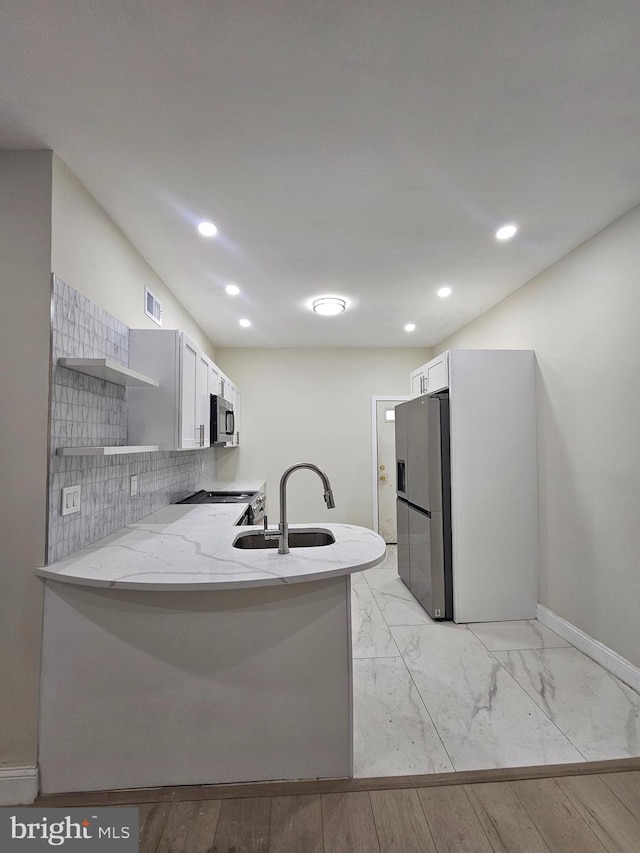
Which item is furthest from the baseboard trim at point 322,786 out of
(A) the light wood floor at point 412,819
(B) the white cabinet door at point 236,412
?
(B) the white cabinet door at point 236,412

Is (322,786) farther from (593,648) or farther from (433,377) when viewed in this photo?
(433,377)

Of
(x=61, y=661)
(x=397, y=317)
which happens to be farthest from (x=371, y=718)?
(x=397, y=317)

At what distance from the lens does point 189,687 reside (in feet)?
5.50

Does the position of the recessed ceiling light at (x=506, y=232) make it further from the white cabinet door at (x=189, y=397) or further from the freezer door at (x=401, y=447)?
the white cabinet door at (x=189, y=397)

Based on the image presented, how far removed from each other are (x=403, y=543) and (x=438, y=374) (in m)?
1.66

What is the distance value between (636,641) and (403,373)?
13.2ft

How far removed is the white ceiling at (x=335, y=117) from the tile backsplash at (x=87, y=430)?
0.66 m

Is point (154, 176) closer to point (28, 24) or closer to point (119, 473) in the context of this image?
point (28, 24)

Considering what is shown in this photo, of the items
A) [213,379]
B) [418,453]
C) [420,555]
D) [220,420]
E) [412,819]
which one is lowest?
[412,819]

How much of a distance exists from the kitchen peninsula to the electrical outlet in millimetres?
224

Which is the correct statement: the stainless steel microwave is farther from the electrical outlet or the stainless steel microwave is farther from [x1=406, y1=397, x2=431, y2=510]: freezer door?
[x1=406, y1=397, x2=431, y2=510]: freezer door

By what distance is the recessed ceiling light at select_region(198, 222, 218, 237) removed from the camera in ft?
7.97

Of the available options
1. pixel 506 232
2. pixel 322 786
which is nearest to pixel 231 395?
pixel 506 232
